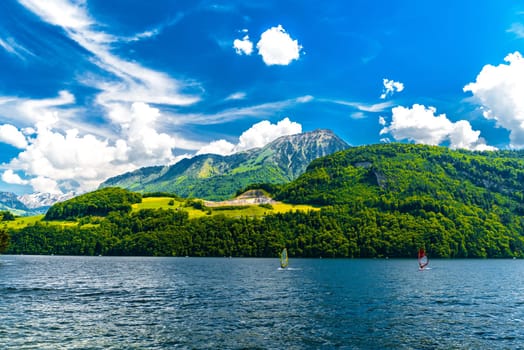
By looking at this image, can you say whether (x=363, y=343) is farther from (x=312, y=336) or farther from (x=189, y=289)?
(x=189, y=289)

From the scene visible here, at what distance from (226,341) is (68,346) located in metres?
19.2

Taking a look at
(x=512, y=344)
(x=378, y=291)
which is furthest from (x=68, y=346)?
(x=378, y=291)

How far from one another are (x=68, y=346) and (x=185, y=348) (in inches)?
562

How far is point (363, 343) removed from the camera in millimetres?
53906

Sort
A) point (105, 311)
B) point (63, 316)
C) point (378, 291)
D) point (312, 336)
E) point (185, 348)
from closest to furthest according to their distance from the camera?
point (185, 348)
point (312, 336)
point (63, 316)
point (105, 311)
point (378, 291)

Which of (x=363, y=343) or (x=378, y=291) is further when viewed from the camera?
(x=378, y=291)

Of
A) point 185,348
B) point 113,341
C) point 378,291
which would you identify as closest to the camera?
point 185,348

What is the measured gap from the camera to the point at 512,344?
2163 inches

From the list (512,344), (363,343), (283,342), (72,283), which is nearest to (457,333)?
(512,344)

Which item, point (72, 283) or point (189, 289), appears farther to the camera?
point (72, 283)

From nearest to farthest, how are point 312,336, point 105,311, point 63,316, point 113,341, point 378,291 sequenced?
point 113,341 < point 312,336 < point 63,316 < point 105,311 < point 378,291

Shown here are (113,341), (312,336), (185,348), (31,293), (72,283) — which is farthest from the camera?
(72,283)

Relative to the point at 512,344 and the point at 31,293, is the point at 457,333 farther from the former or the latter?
the point at 31,293

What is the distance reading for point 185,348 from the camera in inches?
1955
